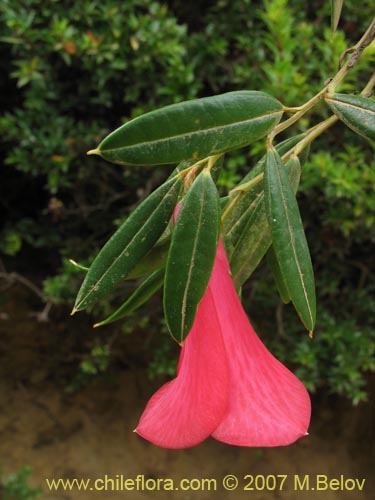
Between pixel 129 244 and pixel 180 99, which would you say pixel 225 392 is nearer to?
pixel 129 244

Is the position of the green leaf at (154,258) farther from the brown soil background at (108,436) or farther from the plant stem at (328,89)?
the brown soil background at (108,436)

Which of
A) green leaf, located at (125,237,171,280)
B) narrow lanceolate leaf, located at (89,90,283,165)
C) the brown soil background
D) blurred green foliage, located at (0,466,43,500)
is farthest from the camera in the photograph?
the brown soil background

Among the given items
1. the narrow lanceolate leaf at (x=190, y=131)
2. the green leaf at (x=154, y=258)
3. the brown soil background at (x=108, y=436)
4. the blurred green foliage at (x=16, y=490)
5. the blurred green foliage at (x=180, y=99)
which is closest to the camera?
the narrow lanceolate leaf at (x=190, y=131)

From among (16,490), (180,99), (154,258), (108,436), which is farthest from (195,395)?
(108,436)

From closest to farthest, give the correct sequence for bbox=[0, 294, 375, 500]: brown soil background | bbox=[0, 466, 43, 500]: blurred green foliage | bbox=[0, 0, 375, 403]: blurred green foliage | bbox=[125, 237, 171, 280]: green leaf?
bbox=[125, 237, 171, 280]: green leaf → bbox=[0, 0, 375, 403]: blurred green foliage → bbox=[0, 466, 43, 500]: blurred green foliage → bbox=[0, 294, 375, 500]: brown soil background

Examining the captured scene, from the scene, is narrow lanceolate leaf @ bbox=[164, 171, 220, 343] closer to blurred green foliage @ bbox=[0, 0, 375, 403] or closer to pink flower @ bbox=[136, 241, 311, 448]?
pink flower @ bbox=[136, 241, 311, 448]

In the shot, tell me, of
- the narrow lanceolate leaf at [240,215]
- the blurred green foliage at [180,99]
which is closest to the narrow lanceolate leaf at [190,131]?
the narrow lanceolate leaf at [240,215]

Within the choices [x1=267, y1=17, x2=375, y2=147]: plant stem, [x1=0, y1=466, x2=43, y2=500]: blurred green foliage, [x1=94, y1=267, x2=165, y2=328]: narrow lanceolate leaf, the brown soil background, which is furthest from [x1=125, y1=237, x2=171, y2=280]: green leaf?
the brown soil background
